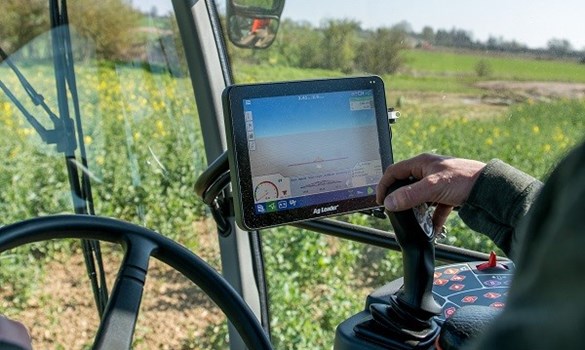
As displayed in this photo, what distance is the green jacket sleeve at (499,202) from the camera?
1.26 metres

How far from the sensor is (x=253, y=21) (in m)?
2.80

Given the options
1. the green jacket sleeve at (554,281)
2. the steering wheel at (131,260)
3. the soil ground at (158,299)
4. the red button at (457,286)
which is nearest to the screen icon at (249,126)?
the steering wheel at (131,260)

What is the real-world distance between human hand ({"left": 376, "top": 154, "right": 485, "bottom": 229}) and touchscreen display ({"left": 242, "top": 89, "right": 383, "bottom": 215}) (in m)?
0.37

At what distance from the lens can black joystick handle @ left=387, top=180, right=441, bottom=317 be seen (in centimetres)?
139

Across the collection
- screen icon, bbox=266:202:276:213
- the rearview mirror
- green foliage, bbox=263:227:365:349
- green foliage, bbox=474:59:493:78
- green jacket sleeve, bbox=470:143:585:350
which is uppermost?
the rearview mirror

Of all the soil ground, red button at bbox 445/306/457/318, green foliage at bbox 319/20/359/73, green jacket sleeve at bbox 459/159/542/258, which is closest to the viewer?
green jacket sleeve at bbox 459/159/542/258

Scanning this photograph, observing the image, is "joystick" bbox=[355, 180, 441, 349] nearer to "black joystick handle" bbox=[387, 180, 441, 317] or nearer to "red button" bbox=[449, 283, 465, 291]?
Answer: "black joystick handle" bbox=[387, 180, 441, 317]

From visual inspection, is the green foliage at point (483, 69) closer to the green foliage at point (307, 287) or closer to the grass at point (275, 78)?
the grass at point (275, 78)

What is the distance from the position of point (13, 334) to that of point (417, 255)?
0.69 m

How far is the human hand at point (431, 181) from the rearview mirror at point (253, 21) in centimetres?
151

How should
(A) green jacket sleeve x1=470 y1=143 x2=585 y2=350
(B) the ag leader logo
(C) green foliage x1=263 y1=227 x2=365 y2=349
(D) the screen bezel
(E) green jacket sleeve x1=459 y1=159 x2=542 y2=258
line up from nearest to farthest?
(A) green jacket sleeve x1=470 y1=143 x2=585 y2=350 → (E) green jacket sleeve x1=459 y1=159 x2=542 y2=258 → (D) the screen bezel → (B) the ag leader logo → (C) green foliage x1=263 y1=227 x2=365 y2=349

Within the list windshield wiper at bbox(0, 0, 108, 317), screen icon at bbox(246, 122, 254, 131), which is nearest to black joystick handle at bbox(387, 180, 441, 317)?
screen icon at bbox(246, 122, 254, 131)

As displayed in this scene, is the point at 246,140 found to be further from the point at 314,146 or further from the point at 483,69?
the point at 483,69

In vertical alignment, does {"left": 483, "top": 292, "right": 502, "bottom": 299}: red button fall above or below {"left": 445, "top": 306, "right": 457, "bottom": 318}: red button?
above
